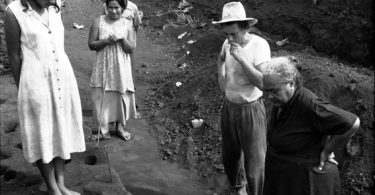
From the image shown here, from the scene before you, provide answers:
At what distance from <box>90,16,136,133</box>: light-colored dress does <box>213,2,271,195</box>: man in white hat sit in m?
1.43

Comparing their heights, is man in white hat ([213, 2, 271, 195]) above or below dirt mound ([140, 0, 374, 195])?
above

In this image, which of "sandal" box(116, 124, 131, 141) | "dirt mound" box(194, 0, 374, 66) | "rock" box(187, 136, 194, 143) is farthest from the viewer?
"dirt mound" box(194, 0, 374, 66)

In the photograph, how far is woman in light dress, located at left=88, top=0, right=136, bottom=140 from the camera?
464 centimetres

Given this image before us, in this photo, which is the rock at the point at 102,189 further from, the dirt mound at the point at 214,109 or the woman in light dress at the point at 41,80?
the dirt mound at the point at 214,109

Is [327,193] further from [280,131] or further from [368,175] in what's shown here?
[368,175]

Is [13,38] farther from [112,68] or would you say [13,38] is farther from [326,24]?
[326,24]

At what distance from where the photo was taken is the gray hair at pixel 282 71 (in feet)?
7.79

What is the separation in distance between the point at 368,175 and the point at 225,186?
5.22ft

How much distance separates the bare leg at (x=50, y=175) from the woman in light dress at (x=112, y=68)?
1.79m

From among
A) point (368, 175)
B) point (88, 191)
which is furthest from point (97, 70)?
point (368, 175)

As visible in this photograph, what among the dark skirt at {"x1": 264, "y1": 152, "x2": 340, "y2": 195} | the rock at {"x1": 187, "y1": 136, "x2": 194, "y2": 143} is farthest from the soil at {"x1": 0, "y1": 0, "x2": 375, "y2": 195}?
the dark skirt at {"x1": 264, "y1": 152, "x2": 340, "y2": 195}

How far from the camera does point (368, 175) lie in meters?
4.84

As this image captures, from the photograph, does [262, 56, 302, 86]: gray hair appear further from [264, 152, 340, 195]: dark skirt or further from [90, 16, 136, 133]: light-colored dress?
[90, 16, 136, 133]: light-colored dress

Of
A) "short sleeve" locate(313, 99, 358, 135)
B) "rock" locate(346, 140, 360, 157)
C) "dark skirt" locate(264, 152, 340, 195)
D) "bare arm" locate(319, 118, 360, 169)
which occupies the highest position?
"short sleeve" locate(313, 99, 358, 135)
